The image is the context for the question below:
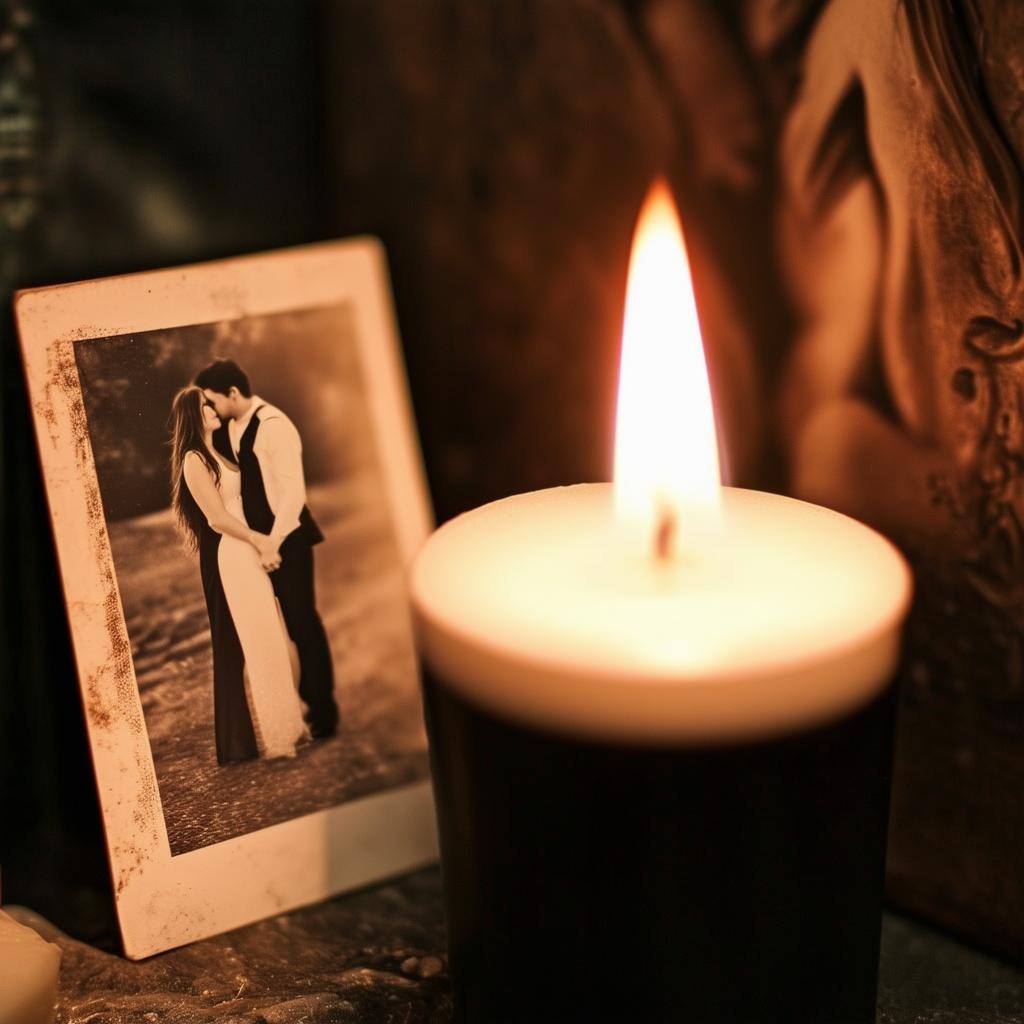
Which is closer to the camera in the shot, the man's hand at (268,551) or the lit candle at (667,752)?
the lit candle at (667,752)

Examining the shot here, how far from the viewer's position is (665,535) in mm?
536

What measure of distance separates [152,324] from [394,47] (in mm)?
315

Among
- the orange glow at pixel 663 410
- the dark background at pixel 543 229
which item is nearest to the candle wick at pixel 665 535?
the orange glow at pixel 663 410

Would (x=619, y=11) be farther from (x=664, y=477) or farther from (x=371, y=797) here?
(x=371, y=797)

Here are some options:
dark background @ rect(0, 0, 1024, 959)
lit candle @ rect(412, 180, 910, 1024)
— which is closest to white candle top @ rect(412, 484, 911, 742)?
lit candle @ rect(412, 180, 910, 1024)

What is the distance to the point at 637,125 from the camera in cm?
78

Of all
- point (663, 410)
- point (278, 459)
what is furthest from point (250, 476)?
point (663, 410)

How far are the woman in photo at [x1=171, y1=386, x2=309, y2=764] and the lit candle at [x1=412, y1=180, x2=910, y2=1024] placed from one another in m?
0.16

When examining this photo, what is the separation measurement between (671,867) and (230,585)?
0.98 ft

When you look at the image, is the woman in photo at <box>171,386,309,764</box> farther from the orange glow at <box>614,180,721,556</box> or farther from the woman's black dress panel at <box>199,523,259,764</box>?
the orange glow at <box>614,180,721,556</box>

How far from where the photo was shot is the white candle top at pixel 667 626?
0.47m

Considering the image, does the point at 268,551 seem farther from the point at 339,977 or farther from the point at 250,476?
the point at 339,977

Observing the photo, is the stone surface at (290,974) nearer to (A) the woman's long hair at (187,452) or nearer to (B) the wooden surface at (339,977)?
(B) the wooden surface at (339,977)

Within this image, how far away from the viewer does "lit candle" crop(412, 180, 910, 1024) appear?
473 millimetres
